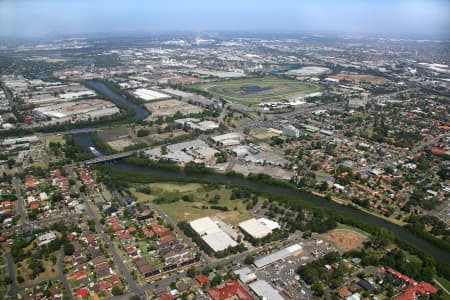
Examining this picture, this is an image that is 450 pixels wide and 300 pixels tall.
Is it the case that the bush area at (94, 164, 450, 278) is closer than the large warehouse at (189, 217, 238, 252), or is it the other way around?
the large warehouse at (189, 217, 238, 252)

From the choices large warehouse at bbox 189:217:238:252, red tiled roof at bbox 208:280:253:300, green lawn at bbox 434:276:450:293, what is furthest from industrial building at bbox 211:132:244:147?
green lawn at bbox 434:276:450:293

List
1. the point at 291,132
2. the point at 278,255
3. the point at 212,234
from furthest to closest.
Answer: the point at 291,132
the point at 212,234
the point at 278,255

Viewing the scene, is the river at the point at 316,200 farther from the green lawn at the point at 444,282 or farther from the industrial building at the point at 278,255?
the industrial building at the point at 278,255

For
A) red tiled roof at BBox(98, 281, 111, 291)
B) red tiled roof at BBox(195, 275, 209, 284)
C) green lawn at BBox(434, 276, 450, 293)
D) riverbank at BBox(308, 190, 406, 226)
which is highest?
red tiled roof at BBox(98, 281, 111, 291)

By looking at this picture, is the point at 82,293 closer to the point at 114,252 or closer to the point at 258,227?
the point at 114,252

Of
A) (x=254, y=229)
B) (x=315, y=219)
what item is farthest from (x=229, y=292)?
(x=315, y=219)

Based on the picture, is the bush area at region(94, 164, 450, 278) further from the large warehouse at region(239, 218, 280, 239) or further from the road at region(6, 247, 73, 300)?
the road at region(6, 247, 73, 300)

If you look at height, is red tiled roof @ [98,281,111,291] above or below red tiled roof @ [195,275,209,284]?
above
